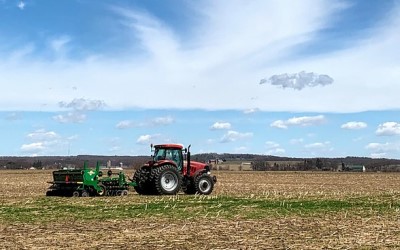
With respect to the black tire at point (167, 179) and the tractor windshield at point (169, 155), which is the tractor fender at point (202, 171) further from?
the black tire at point (167, 179)

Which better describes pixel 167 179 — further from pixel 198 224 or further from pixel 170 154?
pixel 198 224

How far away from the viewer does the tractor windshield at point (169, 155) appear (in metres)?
29.1

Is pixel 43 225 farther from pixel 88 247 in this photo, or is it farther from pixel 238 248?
pixel 238 248

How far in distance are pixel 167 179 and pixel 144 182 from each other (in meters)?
1.16

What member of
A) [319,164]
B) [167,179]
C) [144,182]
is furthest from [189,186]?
[319,164]

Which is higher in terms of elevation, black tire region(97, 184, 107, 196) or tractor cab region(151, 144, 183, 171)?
tractor cab region(151, 144, 183, 171)

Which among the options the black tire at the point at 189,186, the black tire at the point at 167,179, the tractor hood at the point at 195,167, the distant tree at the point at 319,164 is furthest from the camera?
the distant tree at the point at 319,164

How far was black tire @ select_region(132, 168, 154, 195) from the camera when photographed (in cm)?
2848

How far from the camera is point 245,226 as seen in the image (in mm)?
16156

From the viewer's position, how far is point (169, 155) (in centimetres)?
2920

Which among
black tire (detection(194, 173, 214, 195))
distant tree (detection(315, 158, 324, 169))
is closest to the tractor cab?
black tire (detection(194, 173, 214, 195))

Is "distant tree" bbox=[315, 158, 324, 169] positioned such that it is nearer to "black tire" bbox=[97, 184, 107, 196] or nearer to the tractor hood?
the tractor hood

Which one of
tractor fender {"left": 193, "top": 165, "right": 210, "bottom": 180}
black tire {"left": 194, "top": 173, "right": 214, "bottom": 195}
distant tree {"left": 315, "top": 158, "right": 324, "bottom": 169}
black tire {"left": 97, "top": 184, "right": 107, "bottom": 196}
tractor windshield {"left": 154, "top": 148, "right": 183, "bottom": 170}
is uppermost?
distant tree {"left": 315, "top": 158, "right": 324, "bottom": 169}

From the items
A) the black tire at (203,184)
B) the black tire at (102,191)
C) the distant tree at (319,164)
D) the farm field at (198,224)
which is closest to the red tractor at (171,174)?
the black tire at (203,184)
